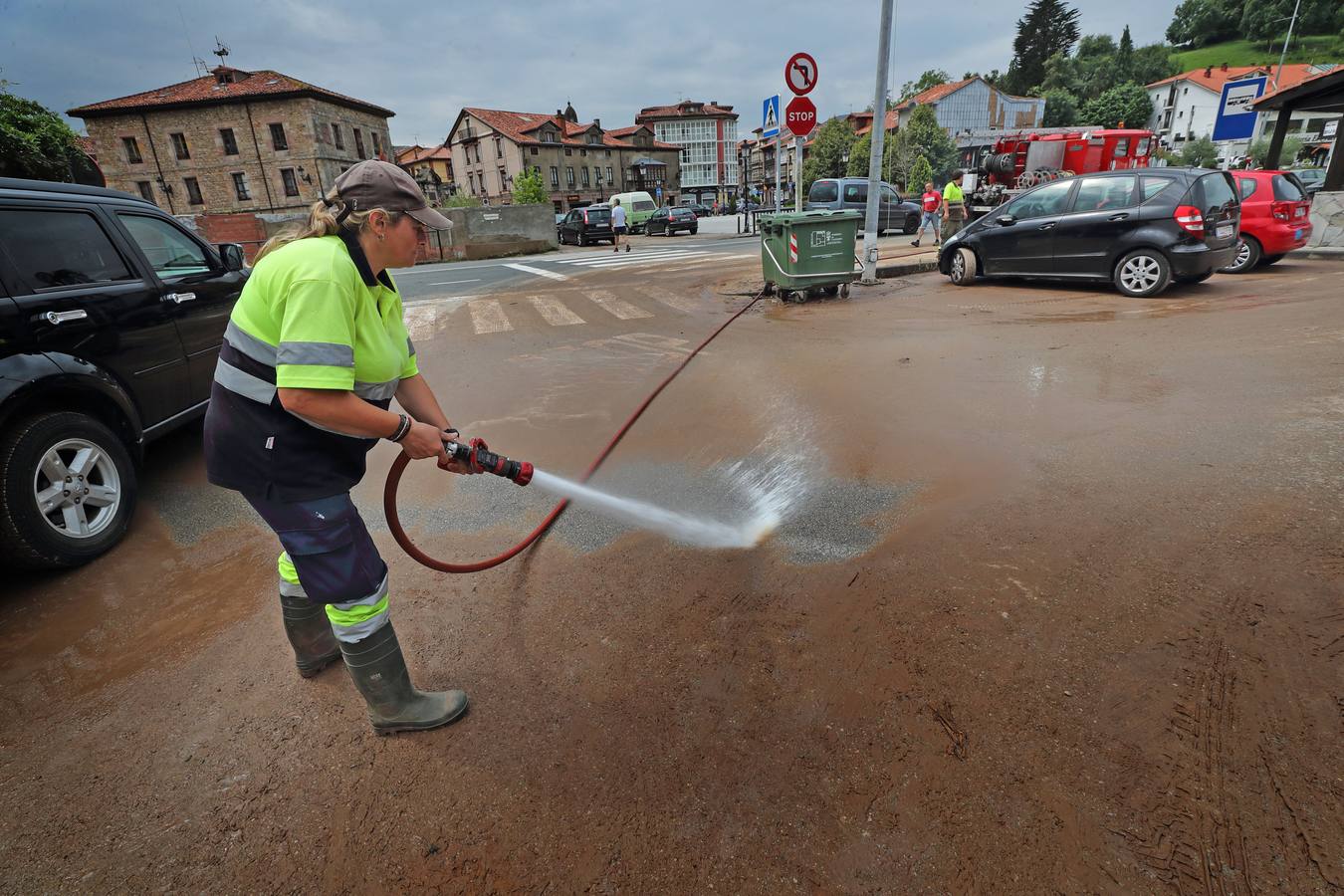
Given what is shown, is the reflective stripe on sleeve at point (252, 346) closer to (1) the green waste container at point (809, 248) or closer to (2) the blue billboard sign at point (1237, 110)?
(1) the green waste container at point (809, 248)

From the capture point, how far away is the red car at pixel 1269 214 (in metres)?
9.66

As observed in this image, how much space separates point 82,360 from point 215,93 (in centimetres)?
5223

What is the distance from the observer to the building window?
42.6 meters

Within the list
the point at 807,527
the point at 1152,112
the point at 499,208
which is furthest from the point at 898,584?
the point at 1152,112

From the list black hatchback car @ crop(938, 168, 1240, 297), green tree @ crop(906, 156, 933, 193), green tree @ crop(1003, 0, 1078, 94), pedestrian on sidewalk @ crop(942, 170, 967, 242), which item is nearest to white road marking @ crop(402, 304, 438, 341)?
black hatchback car @ crop(938, 168, 1240, 297)

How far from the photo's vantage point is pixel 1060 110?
2552 inches


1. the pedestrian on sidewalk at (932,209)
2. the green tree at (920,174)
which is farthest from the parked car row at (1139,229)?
the green tree at (920,174)

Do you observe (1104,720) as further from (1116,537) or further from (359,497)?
(359,497)

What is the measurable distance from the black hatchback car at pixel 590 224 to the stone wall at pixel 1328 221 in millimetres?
20329

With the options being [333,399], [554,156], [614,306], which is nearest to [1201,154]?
[554,156]

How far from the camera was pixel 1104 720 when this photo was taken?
6.63 feet

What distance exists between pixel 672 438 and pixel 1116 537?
2779 millimetres

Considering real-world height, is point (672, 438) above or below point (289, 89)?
below

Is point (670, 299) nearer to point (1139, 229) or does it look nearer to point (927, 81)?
point (1139, 229)
